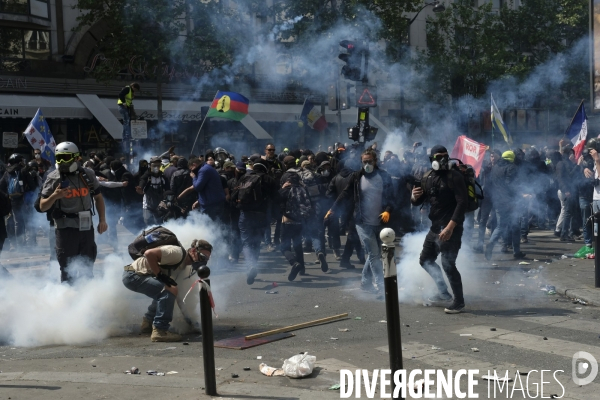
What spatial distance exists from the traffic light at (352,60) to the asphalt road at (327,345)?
7.71 m

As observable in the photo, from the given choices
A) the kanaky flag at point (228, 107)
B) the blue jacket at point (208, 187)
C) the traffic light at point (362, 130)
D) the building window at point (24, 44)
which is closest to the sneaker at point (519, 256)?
the blue jacket at point (208, 187)

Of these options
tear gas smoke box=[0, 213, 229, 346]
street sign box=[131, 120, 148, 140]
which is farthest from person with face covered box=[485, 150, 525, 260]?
street sign box=[131, 120, 148, 140]

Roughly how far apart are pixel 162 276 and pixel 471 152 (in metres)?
8.21

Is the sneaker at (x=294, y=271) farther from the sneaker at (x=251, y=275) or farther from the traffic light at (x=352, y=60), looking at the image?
the traffic light at (x=352, y=60)

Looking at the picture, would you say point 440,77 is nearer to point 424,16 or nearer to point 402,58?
point 402,58

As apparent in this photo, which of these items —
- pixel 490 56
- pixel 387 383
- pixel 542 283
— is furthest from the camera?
pixel 490 56

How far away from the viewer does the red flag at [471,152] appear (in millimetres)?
13430

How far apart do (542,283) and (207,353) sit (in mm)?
6117

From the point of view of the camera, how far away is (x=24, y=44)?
2686 centimetres

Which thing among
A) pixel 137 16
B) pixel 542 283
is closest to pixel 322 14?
pixel 137 16

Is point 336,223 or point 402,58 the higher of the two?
point 402,58

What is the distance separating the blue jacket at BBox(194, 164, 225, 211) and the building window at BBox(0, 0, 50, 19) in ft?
57.1

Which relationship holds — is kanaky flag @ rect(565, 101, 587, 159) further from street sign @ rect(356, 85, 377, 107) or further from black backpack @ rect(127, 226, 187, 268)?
black backpack @ rect(127, 226, 187, 268)

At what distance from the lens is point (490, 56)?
2912 cm
